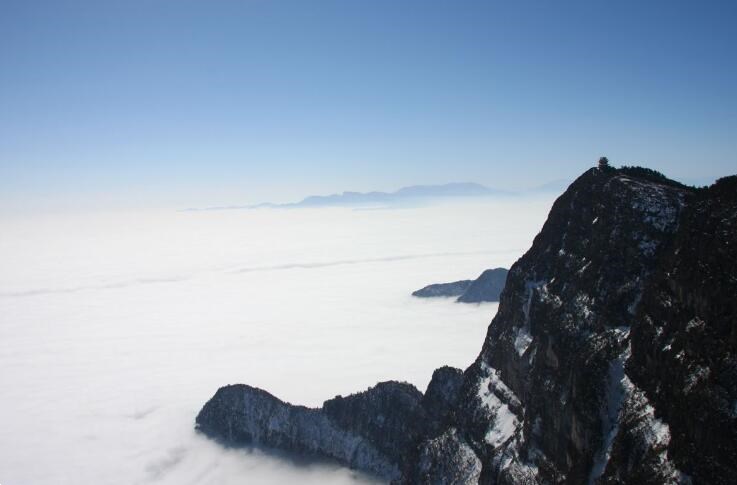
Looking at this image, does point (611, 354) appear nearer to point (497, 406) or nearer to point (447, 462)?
point (497, 406)

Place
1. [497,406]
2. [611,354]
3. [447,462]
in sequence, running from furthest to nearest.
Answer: [447,462] < [497,406] < [611,354]

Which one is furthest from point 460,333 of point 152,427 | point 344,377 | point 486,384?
point 486,384

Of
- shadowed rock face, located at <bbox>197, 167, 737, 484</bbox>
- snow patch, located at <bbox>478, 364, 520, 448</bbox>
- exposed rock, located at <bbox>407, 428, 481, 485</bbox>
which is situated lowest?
exposed rock, located at <bbox>407, 428, 481, 485</bbox>

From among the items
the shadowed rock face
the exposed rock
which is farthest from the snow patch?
the exposed rock

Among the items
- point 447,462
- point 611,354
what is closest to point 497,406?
point 447,462

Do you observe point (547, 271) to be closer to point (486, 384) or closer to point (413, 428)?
point (486, 384)

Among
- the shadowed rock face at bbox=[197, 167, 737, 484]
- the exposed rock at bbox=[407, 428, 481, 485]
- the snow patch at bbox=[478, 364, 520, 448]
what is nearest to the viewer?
the shadowed rock face at bbox=[197, 167, 737, 484]

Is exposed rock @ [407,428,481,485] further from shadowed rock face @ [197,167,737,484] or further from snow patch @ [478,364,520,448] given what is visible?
snow patch @ [478,364,520,448]

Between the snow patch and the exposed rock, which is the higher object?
the snow patch

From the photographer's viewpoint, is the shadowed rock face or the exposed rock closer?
the shadowed rock face
